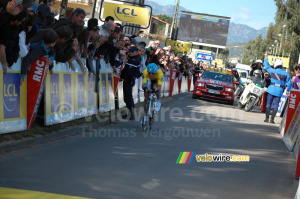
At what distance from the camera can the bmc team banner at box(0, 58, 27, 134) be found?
8977 mm

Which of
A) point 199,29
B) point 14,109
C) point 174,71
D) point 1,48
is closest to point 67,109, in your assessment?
point 14,109

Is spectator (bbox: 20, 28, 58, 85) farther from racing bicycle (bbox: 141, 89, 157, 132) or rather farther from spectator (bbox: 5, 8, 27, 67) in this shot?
racing bicycle (bbox: 141, 89, 157, 132)

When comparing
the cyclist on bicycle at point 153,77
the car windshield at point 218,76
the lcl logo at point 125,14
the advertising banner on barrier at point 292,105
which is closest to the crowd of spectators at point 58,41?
the cyclist on bicycle at point 153,77

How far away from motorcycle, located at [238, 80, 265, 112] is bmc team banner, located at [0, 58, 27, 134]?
15.3 meters

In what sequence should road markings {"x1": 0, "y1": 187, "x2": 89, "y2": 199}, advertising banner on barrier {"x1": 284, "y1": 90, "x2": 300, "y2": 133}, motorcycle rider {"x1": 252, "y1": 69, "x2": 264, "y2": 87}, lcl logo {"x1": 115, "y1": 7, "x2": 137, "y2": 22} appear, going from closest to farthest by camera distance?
road markings {"x1": 0, "y1": 187, "x2": 89, "y2": 199} → advertising banner on barrier {"x1": 284, "y1": 90, "x2": 300, "y2": 133} → lcl logo {"x1": 115, "y1": 7, "x2": 137, "y2": 22} → motorcycle rider {"x1": 252, "y1": 69, "x2": 264, "y2": 87}

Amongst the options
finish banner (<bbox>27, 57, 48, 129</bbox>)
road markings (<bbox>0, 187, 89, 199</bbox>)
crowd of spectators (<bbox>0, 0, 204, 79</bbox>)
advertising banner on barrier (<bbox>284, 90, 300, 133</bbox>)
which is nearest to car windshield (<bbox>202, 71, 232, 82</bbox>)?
crowd of spectators (<bbox>0, 0, 204, 79</bbox>)

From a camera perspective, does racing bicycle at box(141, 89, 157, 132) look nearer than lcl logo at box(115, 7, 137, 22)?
Yes

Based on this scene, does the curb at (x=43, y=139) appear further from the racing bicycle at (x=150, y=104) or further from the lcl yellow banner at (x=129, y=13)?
the lcl yellow banner at (x=129, y=13)

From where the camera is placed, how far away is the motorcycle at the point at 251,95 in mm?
23455

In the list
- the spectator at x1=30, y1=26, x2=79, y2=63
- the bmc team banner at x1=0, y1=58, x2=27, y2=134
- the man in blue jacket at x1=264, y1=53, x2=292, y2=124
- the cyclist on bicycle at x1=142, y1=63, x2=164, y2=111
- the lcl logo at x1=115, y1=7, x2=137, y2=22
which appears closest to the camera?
the bmc team banner at x1=0, y1=58, x2=27, y2=134

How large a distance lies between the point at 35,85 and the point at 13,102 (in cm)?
78

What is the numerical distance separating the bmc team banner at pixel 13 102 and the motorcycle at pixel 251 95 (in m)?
15.3

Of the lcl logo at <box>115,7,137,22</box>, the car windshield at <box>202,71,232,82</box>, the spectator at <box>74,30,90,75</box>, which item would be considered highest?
the lcl logo at <box>115,7,137,22</box>

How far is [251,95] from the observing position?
24000 millimetres
